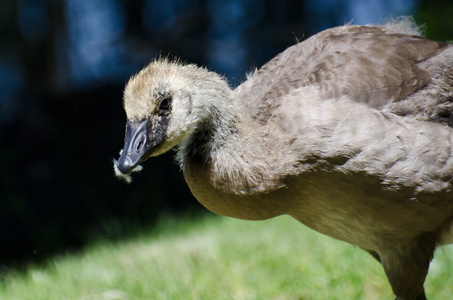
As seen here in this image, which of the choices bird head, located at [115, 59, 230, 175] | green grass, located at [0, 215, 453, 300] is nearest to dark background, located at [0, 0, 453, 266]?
green grass, located at [0, 215, 453, 300]

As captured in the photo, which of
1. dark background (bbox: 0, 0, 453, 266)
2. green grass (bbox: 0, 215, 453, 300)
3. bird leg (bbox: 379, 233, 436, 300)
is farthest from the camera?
dark background (bbox: 0, 0, 453, 266)

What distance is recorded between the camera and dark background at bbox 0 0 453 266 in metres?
5.86

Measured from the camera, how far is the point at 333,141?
8.67ft

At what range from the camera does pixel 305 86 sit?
9.34ft

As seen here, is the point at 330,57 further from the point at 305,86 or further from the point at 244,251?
the point at 244,251

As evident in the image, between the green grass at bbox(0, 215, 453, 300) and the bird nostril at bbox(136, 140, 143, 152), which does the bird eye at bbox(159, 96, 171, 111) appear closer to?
the bird nostril at bbox(136, 140, 143, 152)

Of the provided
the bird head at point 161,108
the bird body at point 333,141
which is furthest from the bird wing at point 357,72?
the bird head at point 161,108

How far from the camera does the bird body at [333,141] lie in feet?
8.79

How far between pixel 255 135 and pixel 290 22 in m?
5.99

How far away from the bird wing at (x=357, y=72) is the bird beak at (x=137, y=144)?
0.61 metres

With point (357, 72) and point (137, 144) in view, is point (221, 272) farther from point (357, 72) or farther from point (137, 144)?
point (357, 72)

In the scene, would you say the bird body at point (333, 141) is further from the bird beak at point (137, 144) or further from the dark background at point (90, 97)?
the dark background at point (90, 97)

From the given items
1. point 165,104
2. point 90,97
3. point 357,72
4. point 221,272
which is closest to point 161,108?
point 165,104

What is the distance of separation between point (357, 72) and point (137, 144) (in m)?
1.20
